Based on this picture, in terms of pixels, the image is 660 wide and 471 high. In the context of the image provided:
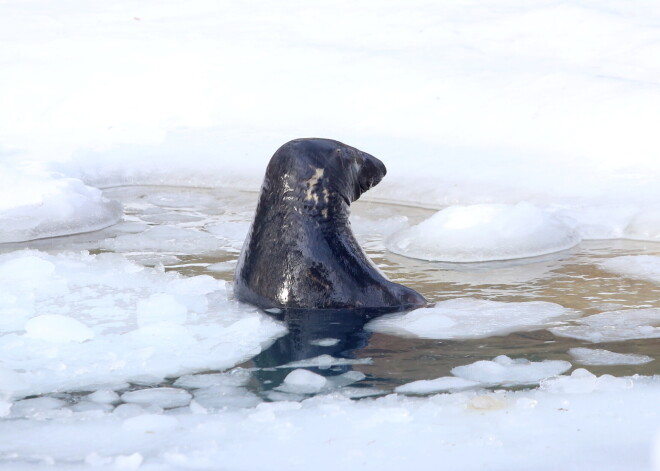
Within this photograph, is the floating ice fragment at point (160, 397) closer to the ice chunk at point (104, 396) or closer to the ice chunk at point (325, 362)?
the ice chunk at point (104, 396)

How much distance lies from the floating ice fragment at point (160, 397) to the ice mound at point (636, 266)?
251cm

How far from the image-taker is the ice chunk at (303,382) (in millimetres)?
3434

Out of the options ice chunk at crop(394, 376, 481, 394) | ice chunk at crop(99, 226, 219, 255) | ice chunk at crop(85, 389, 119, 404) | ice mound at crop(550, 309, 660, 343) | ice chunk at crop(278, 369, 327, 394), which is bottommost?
ice chunk at crop(85, 389, 119, 404)

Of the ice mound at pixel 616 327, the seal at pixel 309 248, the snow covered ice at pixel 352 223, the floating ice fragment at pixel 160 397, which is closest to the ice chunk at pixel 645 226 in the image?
the snow covered ice at pixel 352 223

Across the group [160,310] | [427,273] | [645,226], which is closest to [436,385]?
[160,310]

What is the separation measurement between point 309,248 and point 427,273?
897 mm

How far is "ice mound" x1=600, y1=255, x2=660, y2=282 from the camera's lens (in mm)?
5020

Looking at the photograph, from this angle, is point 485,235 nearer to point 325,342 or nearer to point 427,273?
point 427,273

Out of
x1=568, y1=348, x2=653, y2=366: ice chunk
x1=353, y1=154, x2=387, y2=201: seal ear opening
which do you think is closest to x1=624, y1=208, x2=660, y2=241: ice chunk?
x1=353, y1=154, x2=387, y2=201: seal ear opening

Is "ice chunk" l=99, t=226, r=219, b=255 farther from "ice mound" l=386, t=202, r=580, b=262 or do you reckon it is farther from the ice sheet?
the ice sheet

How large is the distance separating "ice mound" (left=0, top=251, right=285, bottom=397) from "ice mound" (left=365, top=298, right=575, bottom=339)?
495 millimetres

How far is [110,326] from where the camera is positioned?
4.24 meters

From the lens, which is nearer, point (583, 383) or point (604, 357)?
point (583, 383)

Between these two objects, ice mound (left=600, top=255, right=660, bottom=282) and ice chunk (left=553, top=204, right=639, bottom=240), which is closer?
ice mound (left=600, top=255, right=660, bottom=282)
